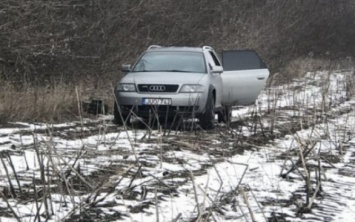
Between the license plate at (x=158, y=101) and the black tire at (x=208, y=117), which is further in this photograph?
the black tire at (x=208, y=117)

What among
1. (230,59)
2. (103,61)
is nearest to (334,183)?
(230,59)

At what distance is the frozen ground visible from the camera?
4.80 metres

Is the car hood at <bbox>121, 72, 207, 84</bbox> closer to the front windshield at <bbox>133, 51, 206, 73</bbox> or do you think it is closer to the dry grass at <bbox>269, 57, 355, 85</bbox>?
the front windshield at <bbox>133, 51, 206, 73</bbox>

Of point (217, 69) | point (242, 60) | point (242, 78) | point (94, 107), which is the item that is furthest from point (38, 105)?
→ point (242, 60)

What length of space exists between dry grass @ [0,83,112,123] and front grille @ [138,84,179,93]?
3.63 feet

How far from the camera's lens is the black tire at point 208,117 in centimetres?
1086

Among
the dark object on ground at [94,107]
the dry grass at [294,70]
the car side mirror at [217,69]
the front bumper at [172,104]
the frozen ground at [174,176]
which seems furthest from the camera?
the dry grass at [294,70]

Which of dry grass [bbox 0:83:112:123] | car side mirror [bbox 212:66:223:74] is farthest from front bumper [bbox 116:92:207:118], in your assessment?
car side mirror [bbox 212:66:223:74]

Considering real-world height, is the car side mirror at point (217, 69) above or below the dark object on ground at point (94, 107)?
above

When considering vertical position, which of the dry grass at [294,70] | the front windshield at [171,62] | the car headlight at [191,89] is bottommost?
the dry grass at [294,70]

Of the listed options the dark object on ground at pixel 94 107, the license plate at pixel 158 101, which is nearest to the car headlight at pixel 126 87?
the license plate at pixel 158 101

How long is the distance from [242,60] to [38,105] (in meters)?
5.21

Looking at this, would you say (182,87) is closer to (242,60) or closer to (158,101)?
(158,101)

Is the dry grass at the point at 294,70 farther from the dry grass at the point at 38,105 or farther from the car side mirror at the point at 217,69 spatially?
the dry grass at the point at 38,105
